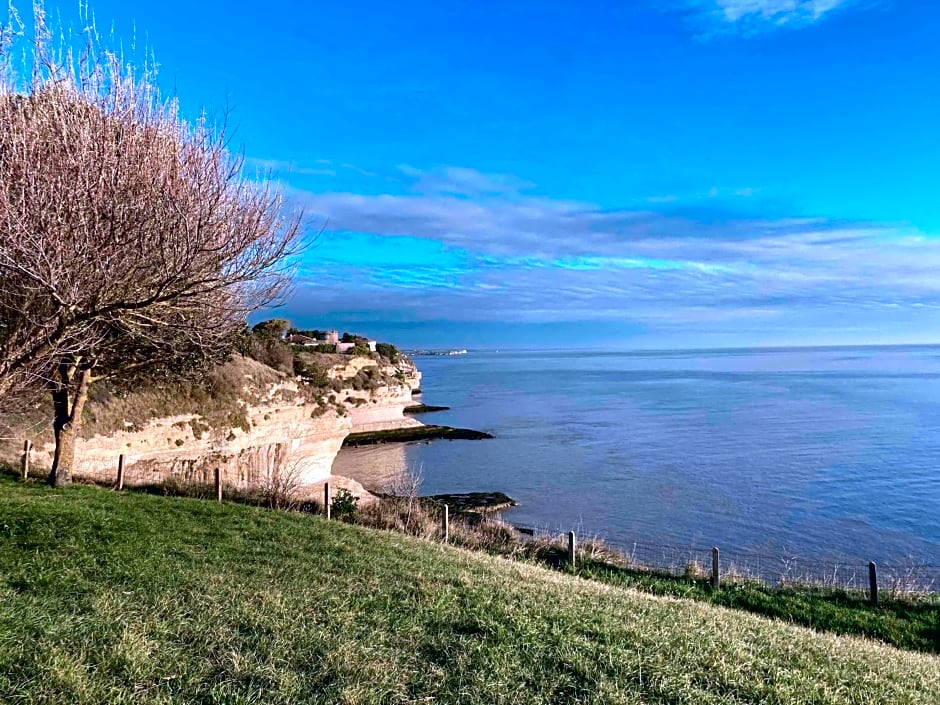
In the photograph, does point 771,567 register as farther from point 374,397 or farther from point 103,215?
point 374,397

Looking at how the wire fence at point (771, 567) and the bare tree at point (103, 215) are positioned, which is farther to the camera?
the wire fence at point (771, 567)

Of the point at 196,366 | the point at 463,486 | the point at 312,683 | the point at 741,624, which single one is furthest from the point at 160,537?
the point at 463,486

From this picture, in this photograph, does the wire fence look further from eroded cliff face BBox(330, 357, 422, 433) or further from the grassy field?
eroded cliff face BBox(330, 357, 422, 433)

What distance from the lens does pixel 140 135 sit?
7.96 m

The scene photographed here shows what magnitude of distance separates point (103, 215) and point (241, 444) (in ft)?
81.6

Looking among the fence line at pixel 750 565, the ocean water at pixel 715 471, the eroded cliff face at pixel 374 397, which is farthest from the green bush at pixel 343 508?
the eroded cliff face at pixel 374 397

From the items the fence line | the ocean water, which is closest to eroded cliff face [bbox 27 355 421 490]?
the fence line

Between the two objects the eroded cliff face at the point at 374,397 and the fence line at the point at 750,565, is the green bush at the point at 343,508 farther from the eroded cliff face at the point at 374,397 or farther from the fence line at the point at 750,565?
the eroded cliff face at the point at 374,397

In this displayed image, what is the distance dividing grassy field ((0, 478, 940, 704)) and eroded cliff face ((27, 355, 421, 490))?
13.4 meters

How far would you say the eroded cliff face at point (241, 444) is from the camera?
2366cm

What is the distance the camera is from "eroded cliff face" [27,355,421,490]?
2366 cm

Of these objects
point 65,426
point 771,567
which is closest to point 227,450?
point 65,426

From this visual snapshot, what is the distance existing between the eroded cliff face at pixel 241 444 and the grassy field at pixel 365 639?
44.1 feet

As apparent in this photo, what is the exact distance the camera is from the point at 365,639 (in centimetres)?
610
